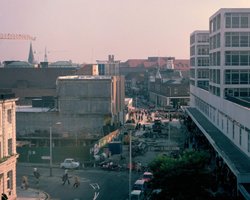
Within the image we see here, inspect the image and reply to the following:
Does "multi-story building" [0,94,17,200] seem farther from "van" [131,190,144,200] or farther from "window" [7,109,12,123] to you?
"van" [131,190,144,200]

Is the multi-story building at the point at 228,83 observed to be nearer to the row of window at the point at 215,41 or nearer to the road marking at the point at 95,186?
the row of window at the point at 215,41

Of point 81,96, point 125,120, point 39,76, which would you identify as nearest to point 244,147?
point 81,96

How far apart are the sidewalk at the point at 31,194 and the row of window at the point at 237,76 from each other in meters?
21.2

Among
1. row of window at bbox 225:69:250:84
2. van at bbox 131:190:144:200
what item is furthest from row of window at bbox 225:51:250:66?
van at bbox 131:190:144:200

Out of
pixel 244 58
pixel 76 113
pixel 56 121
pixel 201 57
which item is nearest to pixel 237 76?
pixel 244 58

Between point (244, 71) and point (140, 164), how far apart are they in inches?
534

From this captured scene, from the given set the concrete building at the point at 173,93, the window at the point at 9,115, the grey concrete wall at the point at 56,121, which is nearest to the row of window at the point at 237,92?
the grey concrete wall at the point at 56,121

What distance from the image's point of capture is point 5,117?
3241 centimetres

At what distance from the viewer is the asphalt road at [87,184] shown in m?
34.8

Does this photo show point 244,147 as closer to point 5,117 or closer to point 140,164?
point 140,164

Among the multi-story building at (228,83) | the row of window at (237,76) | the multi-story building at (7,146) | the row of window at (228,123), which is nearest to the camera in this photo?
the multi-story building at (7,146)

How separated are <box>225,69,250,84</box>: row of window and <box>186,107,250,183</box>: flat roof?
15.4 ft

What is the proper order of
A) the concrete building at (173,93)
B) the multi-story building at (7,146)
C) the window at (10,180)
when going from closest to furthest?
1. the multi-story building at (7,146)
2. the window at (10,180)
3. the concrete building at (173,93)

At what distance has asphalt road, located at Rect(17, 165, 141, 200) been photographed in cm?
3484
